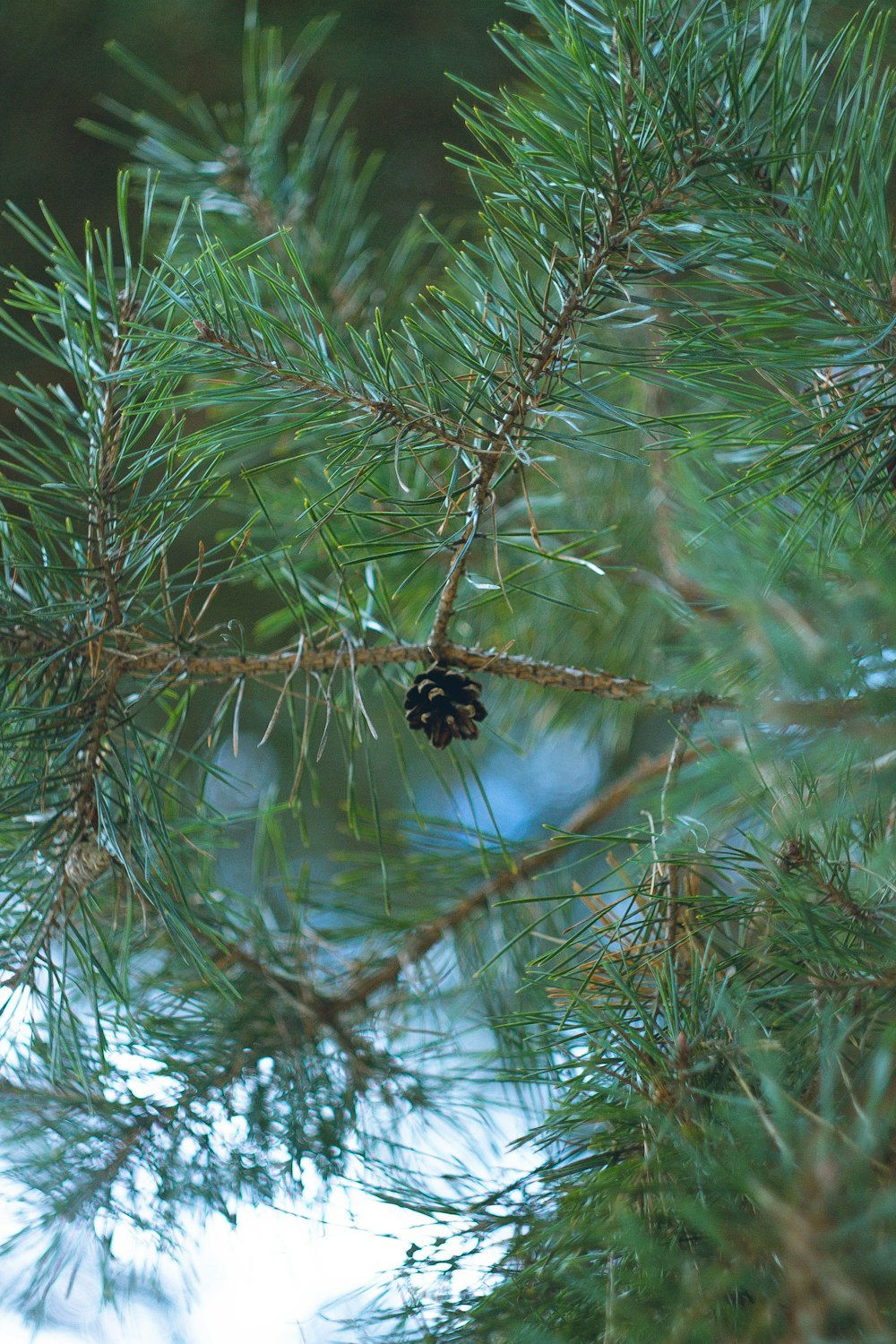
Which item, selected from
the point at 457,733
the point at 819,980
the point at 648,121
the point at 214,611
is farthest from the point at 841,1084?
the point at 214,611

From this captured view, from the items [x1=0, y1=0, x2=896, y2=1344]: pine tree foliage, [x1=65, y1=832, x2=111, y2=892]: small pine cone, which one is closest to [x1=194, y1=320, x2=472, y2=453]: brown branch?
[x1=0, y1=0, x2=896, y2=1344]: pine tree foliage

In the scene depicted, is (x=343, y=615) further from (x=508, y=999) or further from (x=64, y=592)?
(x=508, y=999)

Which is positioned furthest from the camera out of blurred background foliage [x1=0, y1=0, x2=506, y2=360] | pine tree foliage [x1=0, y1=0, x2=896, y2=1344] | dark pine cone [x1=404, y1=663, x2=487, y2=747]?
blurred background foliage [x1=0, y1=0, x2=506, y2=360]

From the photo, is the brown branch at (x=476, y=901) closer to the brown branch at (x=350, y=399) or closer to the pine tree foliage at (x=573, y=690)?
the pine tree foliage at (x=573, y=690)

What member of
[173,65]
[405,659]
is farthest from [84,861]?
[173,65]

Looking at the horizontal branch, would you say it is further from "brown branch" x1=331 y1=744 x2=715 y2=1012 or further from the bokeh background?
the bokeh background

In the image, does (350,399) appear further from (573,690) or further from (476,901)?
(476,901)

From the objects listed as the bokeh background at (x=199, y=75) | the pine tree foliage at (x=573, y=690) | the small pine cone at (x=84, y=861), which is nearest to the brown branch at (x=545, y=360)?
the pine tree foliage at (x=573, y=690)
